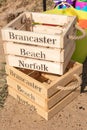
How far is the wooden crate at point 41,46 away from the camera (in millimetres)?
2924

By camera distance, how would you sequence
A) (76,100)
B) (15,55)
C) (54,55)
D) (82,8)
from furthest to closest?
1. (82,8)
2. (76,100)
3. (15,55)
4. (54,55)

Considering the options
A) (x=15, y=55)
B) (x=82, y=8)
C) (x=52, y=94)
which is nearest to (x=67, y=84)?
(x=52, y=94)

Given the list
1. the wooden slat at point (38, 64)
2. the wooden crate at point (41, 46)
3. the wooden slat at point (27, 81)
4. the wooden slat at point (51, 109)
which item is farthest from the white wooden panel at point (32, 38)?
the wooden slat at point (51, 109)

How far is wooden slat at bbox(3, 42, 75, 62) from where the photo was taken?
2.96 meters

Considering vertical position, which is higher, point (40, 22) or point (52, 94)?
point (40, 22)

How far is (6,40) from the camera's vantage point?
309 centimetres

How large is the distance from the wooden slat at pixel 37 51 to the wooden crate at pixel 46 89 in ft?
0.67

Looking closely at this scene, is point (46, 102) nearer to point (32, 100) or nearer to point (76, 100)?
point (32, 100)

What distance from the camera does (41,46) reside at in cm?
299

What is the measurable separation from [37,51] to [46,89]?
0.39 metres

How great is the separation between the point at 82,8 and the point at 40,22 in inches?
34.9

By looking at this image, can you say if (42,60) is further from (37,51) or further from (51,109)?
(51,109)

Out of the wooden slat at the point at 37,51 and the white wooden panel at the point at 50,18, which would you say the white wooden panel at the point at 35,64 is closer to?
the wooden slat at the point at 37,51

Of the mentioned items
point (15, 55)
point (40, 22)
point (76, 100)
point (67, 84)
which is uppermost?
point (40, 22)
